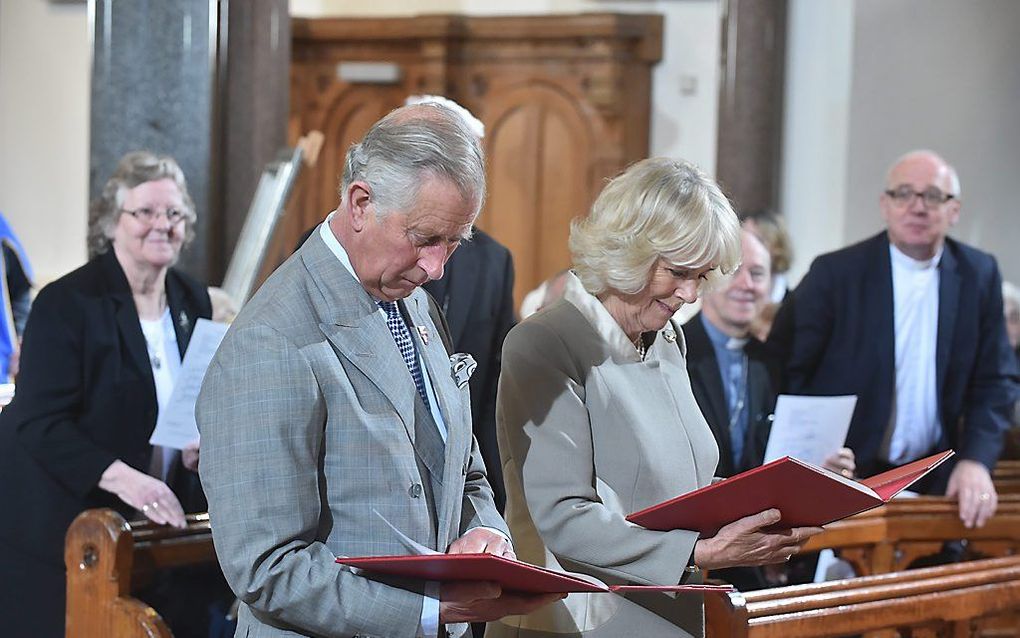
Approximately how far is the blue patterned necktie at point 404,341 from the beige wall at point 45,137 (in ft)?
22.1

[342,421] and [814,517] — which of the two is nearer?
[342,421]

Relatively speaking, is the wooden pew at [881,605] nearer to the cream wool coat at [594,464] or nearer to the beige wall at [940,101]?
the cream wool coat at [594,464]

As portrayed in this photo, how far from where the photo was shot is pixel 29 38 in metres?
8.42

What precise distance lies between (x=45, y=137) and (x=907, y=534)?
6328 millimetres

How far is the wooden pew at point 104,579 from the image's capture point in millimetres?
2619

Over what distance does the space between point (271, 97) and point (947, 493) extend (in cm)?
374

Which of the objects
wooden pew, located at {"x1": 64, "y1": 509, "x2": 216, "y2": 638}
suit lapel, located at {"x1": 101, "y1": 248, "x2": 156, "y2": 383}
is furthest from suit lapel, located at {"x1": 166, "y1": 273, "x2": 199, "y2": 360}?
wooden pew, located at {"x1": 64, "y1": 509, "x2": 216, "y2": 638}

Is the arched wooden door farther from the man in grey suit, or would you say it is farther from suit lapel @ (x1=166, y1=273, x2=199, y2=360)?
the man in grey suit

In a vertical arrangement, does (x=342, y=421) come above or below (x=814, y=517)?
above

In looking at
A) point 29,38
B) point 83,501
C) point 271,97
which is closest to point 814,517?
point 83,501

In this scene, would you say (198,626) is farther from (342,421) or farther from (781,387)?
(781,387)

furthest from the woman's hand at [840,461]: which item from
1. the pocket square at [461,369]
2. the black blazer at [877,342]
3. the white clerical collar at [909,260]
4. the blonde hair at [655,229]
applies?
the pocket square at [461,369]

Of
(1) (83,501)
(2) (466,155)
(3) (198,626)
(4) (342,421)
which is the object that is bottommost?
(3) (198,626)

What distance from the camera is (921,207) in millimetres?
4609
